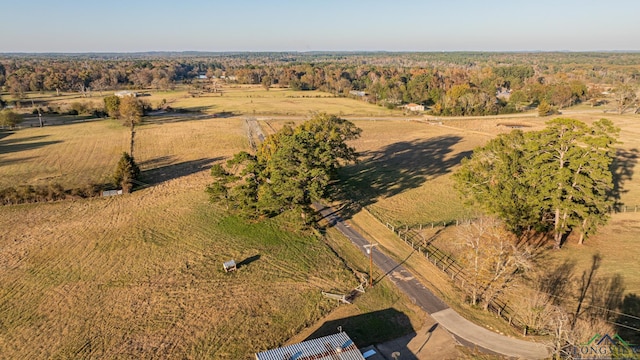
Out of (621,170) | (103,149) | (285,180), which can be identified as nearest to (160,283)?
(285,180)

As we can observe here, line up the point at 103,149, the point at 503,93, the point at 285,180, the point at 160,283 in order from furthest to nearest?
the point at 503,93
the point at 103,149
the point at 285,180
the point at 160,283

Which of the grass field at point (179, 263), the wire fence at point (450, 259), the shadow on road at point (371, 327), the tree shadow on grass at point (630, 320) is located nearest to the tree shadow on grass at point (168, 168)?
the grass field at point (179, 263)

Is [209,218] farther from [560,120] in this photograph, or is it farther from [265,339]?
[560,120]

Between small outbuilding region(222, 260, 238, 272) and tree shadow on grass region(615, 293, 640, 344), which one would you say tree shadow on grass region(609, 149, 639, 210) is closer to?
tree shadow on grass region(615, 293, 640, 344)

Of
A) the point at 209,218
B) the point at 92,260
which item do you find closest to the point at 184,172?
the point at 209,218

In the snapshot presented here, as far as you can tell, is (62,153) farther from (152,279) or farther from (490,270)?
(490,270)
